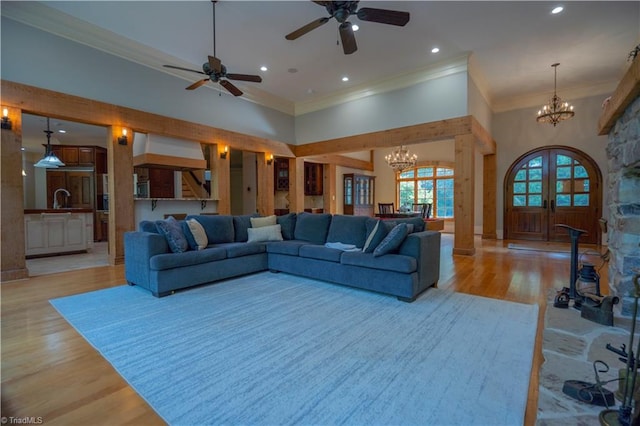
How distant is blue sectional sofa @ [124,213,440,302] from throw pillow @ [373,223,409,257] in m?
0.01

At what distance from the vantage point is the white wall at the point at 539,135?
702cm

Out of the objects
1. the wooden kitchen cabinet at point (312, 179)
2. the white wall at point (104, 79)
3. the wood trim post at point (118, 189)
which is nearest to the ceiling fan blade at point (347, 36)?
the white wall at point (104, 79)

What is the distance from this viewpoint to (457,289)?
3654 mm

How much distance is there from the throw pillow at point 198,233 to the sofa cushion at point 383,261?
1919 mm

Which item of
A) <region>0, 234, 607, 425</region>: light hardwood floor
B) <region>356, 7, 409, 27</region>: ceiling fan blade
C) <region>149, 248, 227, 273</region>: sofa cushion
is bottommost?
<region>0, 234, 607, 425</region>: light hardwood floor

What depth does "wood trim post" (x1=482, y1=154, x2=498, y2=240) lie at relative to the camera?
27.2 feet

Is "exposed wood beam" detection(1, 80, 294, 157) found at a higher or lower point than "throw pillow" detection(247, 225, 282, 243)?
higher

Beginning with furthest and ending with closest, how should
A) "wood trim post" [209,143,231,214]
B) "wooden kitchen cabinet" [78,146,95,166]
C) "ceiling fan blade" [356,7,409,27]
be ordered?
"wooden kitchen cabinet" [78,146,95,166], "wood trim post" [209,143,231,214], "ceiling fan blade" [356,7,409,27]

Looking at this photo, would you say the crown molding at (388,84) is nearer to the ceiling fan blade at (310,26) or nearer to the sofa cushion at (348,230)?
the ceiling fan blade at (310,26)

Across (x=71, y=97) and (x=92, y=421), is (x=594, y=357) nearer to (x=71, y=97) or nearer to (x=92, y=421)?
(x=92, y=421)

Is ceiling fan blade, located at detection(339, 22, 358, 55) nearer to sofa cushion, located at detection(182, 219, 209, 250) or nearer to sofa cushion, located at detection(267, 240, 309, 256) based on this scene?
sofa cushion, located at detection(267, 240, 309, 256)

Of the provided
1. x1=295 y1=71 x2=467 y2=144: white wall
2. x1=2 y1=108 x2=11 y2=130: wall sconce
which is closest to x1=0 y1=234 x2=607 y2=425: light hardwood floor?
x1=2 y1=108 x2=11 y2=130: wall sconce

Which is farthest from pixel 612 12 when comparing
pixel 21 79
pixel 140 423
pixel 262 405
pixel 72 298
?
pixel 21 79

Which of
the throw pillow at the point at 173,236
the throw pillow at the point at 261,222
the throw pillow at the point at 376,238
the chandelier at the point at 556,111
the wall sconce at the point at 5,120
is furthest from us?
the chandelier at the point at 556,111
